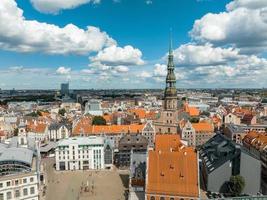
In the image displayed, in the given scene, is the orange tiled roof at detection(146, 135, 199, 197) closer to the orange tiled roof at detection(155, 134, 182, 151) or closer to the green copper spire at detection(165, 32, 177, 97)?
the orange tiled roof at detection(155, 134, 182, 151)

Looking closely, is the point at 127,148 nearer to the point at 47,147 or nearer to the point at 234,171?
the point at 47,147

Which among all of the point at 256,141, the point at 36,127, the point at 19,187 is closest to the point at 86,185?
the point at 19,187

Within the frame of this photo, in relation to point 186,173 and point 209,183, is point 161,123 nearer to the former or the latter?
point 209,183

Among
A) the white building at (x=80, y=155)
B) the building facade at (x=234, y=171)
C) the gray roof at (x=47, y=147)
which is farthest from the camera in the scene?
the gray roof at (x=47, y=147)

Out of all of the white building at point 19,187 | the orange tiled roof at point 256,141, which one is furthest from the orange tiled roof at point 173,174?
the orange tiled roof at point 256,141

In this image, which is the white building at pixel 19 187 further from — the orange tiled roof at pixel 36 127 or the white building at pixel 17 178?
the orange tiled roof at pixel 36 127

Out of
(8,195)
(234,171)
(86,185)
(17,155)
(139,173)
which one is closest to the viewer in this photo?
(8,195)
